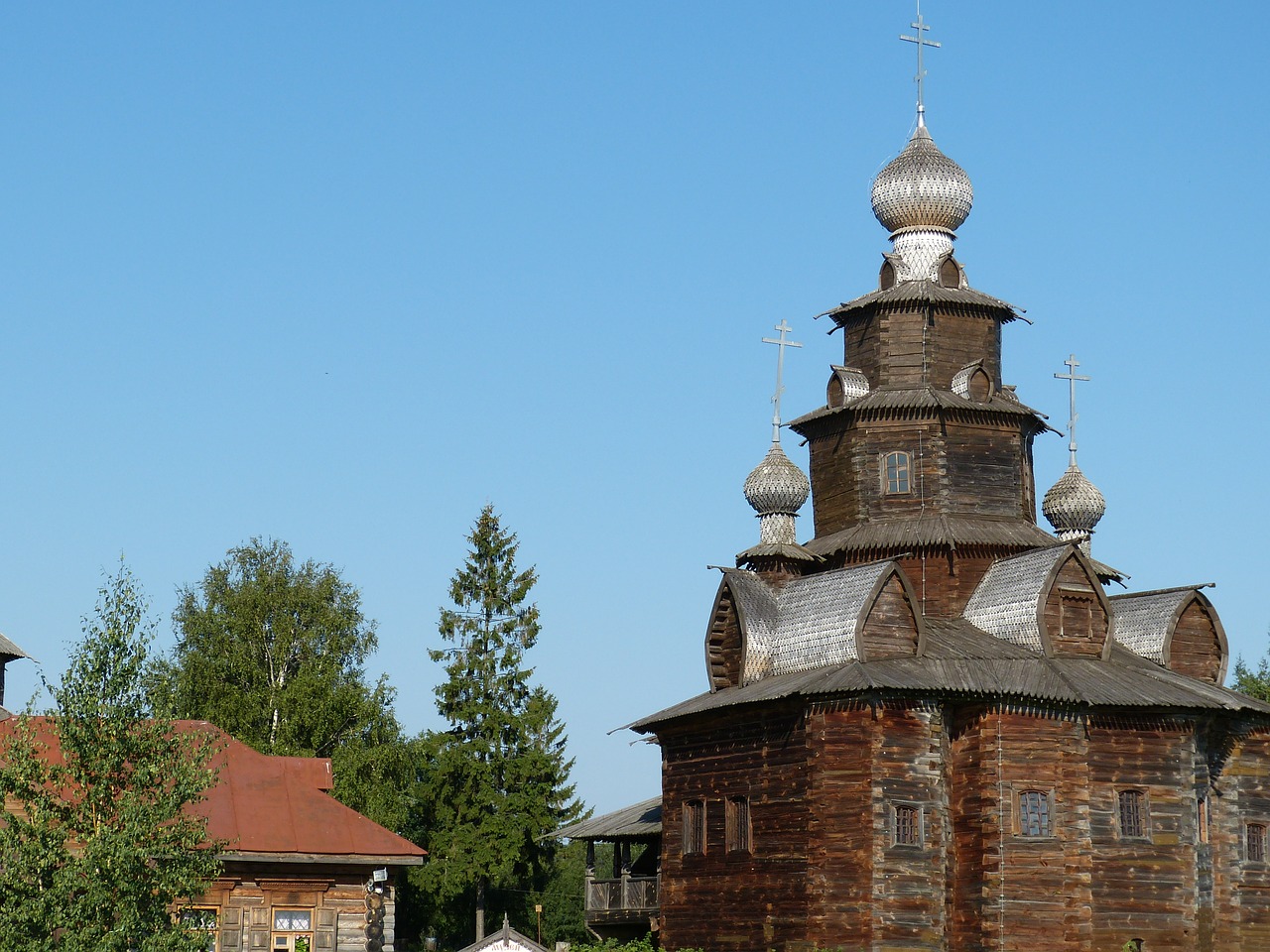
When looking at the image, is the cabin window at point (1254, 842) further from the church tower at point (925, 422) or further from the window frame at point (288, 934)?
the window frame at point (288, 934)

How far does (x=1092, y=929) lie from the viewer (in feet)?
101

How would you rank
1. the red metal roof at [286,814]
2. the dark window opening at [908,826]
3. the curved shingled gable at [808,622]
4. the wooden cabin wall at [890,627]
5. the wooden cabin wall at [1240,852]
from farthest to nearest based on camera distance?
the wooden cabin wall at [1240,852] → the curved shingled gable at [808,622] → the wooden cabin wall at [890,627] → the red metal roof at [286,814] → the dark window opening at [908,826]

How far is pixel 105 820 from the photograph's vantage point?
2284 centimetres

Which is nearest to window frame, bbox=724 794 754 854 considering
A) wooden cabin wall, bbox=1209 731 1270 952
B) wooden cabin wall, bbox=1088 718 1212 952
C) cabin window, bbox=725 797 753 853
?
cabin window, bbox=725 797 753 853

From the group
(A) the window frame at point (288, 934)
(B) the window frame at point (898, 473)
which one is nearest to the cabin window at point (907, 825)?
(B) the window frame at point (898, 473)

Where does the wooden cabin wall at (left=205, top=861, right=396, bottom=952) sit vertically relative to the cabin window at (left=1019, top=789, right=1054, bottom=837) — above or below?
below

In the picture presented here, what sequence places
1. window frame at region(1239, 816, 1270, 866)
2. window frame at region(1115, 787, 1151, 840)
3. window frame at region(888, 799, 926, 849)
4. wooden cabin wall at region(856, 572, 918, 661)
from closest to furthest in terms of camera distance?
1. window frame at region(888, 799, 926, 849)
2. window frame at region(1115, 787, 1151, 840)
3. wooden cabin wall at region(856, 572, 918, 661)
4. window frame at region(1239, 816, 1270, 866)

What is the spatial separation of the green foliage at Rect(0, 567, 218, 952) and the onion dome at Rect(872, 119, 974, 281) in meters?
21.5

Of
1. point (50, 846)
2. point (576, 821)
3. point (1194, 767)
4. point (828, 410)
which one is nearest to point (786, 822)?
point (1194, 767)

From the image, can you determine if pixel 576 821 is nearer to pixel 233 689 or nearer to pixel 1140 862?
pixel 233 689

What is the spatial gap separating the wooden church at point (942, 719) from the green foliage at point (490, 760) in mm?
11993

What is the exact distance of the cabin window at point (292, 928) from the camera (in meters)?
31.2

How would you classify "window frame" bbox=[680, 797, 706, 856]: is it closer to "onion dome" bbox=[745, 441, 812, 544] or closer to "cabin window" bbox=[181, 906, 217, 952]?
"onion dome" bbox=[745, 441, 812, 544]

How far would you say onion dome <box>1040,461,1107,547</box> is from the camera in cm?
4091
